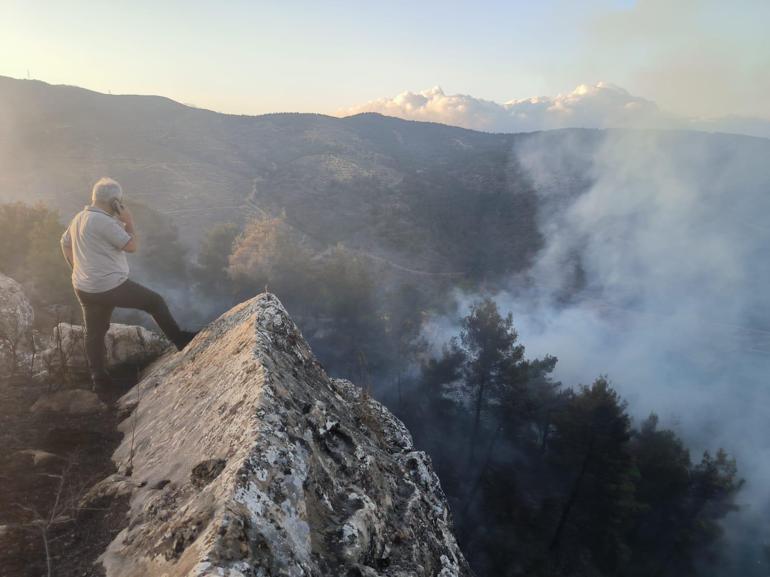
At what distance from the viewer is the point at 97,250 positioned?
487 centimetres

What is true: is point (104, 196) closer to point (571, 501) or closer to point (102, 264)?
point (102, 264)

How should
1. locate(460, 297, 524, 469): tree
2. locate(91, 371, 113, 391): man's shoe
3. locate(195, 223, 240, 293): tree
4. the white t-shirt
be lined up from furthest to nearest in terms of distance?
locate(195, 223, 240, 293): tree → locate(460, 297, 524, 469): tree → locate(91, 371, 113, 391): man's shoe → the white t-shirt

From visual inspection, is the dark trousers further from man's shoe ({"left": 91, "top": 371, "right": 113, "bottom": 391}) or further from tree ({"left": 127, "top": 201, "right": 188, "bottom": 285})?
tree ({"left": 127, "top": 201, "right": 188, "bottom": 285})

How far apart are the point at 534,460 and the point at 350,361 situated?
43.9 feet

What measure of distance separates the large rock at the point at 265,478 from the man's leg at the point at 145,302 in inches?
28.9

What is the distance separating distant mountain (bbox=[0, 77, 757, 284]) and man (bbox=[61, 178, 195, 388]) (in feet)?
150

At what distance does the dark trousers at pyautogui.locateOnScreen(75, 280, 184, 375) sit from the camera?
5055 mm

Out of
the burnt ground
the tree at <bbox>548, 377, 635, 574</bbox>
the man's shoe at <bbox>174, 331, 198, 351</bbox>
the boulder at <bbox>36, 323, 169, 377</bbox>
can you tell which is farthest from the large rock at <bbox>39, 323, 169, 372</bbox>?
the tree at <bbox>548, 377, 635, 574</bbox>

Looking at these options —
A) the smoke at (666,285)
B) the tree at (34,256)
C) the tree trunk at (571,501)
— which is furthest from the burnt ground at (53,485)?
the smoke at (666,285)

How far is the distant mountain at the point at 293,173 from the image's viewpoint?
58.2 m

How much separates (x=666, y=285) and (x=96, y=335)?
237 ft

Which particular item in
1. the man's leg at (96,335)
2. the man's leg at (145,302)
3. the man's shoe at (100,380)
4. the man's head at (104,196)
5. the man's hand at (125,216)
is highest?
the man's head at (104,196)

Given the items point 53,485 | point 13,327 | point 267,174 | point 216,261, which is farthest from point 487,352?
point 267,174

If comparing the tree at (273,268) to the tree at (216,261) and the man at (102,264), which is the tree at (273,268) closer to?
the tree at (216,261)
